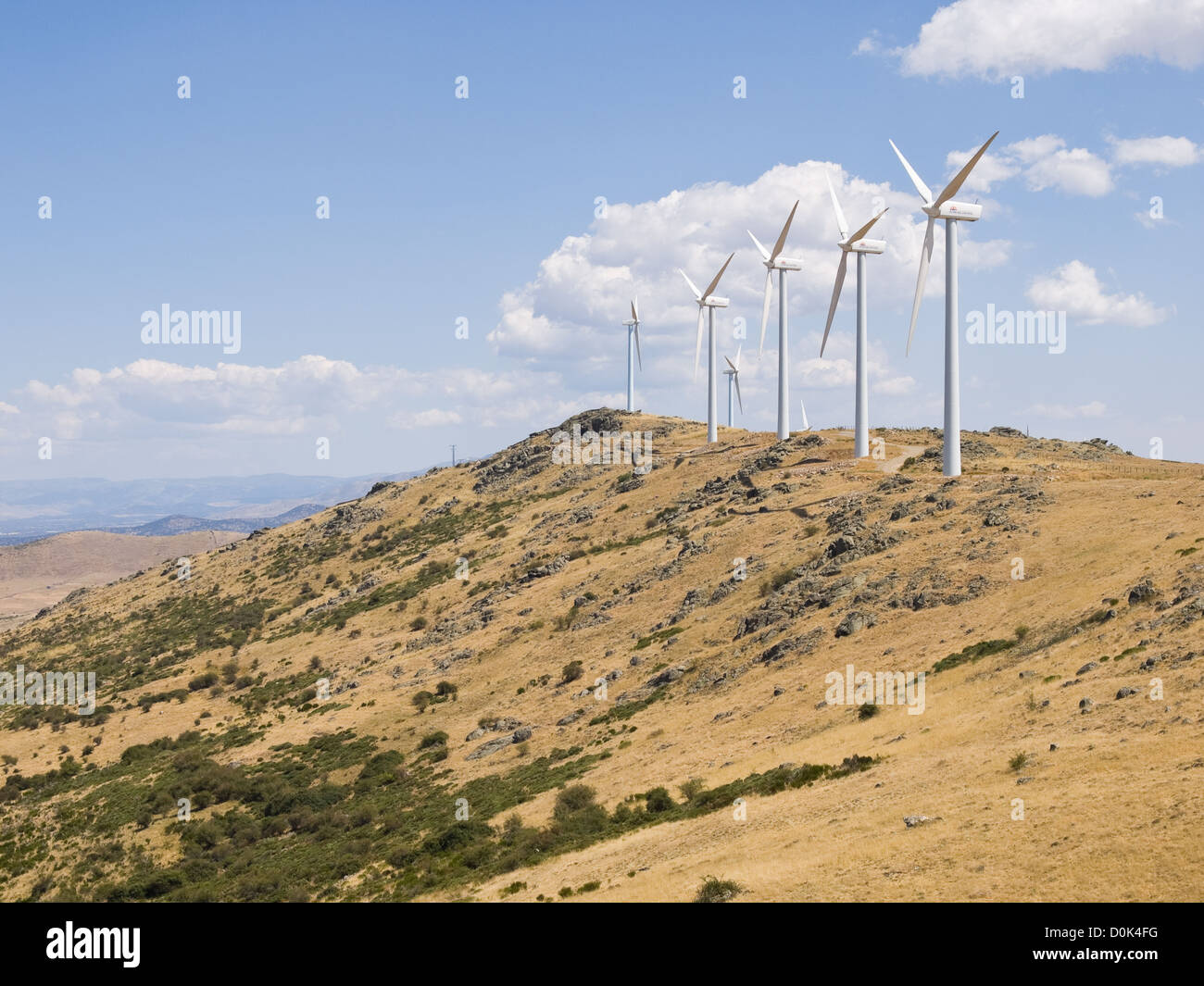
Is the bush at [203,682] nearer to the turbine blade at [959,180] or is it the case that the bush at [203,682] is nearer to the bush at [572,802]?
the bush at [572,802]

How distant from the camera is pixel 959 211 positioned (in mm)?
73500

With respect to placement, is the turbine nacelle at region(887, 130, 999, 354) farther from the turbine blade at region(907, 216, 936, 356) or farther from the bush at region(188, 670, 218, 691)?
the bush at region(188, 670, 218, 691)

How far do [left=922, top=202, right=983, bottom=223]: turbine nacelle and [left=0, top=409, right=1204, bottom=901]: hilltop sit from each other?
68.4 ft

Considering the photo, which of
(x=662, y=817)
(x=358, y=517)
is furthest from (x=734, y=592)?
(x=358, y=517)

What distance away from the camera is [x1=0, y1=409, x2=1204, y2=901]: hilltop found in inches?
1278

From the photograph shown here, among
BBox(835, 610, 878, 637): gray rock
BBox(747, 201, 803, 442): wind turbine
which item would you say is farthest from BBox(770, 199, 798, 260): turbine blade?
BBox(835, 610, 878, 637): gray rock

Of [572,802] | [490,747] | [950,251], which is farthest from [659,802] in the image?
[950,251]

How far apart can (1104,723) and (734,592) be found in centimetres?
4310

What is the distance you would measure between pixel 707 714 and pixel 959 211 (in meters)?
42.2

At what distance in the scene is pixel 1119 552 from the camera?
5691 centimetres

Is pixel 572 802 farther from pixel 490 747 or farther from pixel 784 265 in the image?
pixel 784 265

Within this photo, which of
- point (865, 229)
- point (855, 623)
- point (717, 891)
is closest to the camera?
point (717, 891)

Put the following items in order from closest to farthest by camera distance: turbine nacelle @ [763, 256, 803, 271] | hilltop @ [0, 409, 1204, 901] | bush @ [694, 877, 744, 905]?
bush @ [694, 877, 744, 905] → hilltop @ [0, 409, 1204, 901] → turbine nacelle @ [763, 256, 803, 271]
